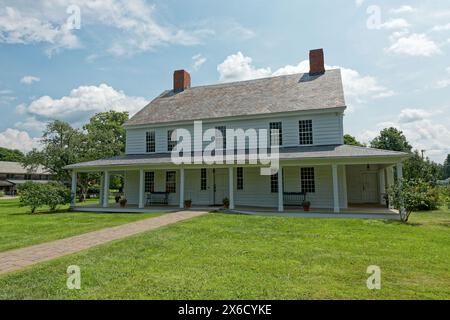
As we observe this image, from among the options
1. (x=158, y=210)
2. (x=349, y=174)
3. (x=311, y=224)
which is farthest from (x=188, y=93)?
(x=311, y=224)

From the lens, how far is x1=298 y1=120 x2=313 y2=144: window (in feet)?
51.1

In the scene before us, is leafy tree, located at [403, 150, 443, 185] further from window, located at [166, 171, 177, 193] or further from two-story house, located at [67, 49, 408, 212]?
window, located at [166, 171, 177, 193]

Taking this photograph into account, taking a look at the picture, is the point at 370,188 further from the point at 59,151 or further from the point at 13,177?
the point at 13,177

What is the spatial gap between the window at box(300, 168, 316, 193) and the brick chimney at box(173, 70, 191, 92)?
12319 mm

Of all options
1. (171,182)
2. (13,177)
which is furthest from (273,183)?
(13,177)

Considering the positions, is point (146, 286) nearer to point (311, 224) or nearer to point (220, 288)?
point (220, 288)

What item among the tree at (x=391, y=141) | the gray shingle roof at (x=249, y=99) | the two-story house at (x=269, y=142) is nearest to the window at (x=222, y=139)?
the two-story house at (x=269, y=142)

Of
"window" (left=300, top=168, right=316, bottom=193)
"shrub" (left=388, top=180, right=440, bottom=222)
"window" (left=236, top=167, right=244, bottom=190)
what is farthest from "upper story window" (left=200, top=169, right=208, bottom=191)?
"shrub" (left=388, top=180, right=440, bottom=222)

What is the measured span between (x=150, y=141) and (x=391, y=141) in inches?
1750

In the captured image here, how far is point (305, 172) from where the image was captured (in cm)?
1528
